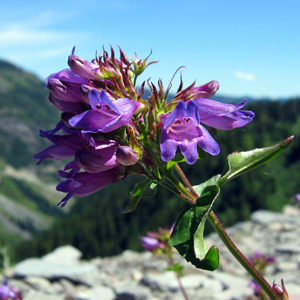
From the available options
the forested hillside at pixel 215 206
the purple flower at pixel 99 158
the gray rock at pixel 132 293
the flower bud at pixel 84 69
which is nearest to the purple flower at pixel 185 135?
the purple flower at pixel 99 158

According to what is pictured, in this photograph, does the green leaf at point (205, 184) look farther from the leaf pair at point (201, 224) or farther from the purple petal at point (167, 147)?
the purple petal at point (167, 147)

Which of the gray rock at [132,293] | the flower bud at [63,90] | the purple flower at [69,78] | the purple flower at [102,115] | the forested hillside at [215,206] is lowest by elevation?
the forested hillside at [215,206]

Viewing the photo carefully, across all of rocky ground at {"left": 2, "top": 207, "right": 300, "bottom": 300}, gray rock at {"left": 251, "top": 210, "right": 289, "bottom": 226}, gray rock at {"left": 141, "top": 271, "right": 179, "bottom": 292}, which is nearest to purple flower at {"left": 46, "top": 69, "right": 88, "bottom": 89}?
rocky ground at {"left": 2, "top": 207, "right": 300, "bottom": 300}

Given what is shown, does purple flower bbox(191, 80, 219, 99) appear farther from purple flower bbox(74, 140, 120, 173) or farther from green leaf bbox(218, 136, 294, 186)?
purple flower bbox(74, 140, 120, 173)

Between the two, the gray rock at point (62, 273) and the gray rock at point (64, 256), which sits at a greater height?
the gray rock at point (62, 273)

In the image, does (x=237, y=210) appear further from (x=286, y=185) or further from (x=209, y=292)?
(x=209, y=292)

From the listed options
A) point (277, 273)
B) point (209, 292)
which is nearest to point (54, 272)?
point (209, 292)
